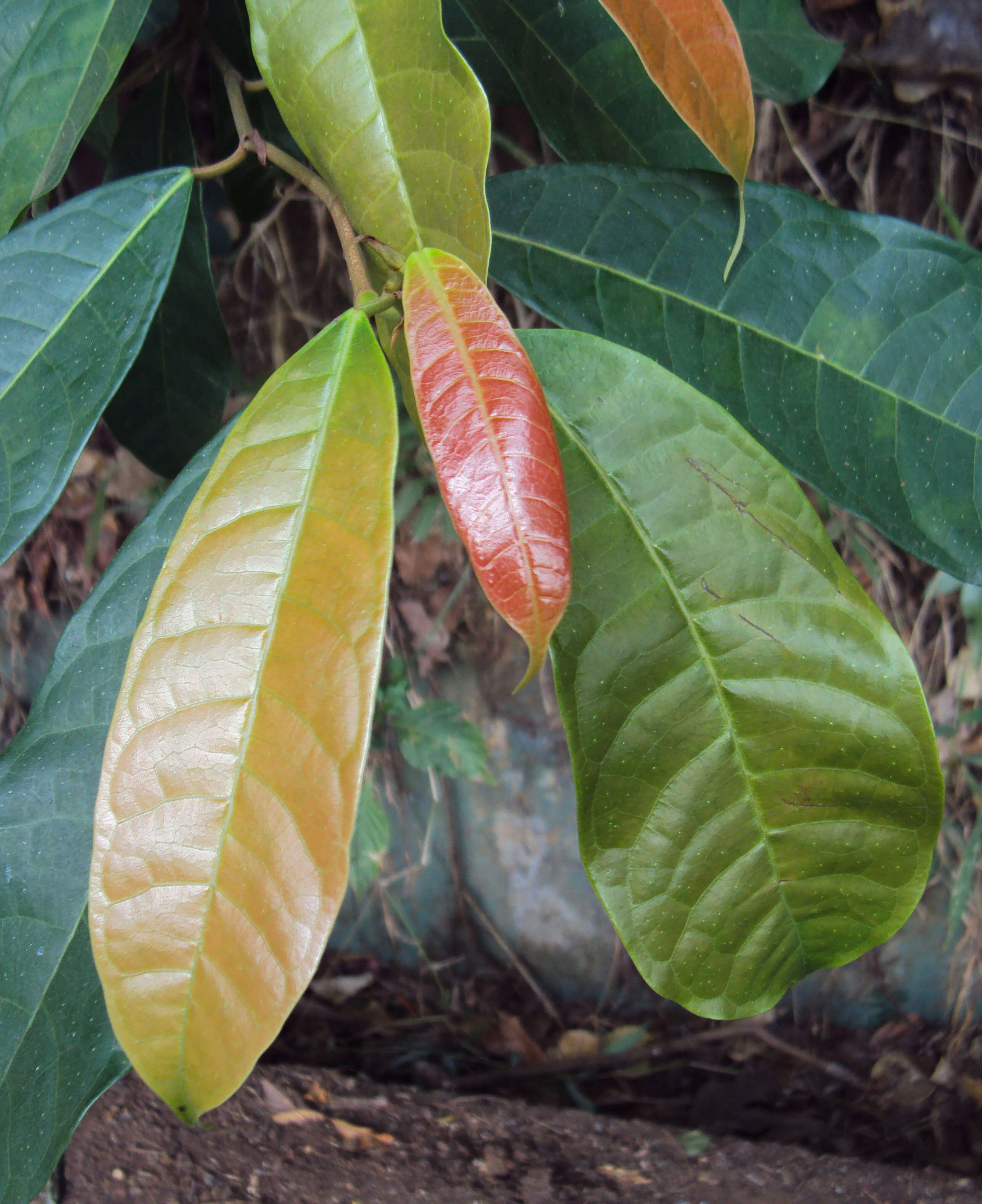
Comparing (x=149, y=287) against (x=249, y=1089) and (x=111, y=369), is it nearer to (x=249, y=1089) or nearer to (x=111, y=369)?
(x=111, y=369)

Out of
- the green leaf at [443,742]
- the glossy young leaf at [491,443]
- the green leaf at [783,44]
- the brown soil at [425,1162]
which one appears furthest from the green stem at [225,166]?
the brown soil at [425,1162]

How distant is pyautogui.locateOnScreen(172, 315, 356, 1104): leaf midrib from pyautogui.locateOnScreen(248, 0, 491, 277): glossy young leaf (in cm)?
7

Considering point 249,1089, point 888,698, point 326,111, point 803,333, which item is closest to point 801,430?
point 803,333

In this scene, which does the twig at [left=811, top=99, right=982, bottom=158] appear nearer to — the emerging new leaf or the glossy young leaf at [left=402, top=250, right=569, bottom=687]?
the emerging new leaf

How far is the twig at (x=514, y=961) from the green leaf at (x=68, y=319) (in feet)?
4.16

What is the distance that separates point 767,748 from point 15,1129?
1.84ft

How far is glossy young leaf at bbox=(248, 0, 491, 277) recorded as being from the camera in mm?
420

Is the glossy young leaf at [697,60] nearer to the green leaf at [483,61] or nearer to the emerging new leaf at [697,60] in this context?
the emerging new leaf at [697,60]

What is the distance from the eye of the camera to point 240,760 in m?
0.36

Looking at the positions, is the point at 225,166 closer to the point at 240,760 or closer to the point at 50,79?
the point at 50,79

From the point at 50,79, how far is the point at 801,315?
0.59 m

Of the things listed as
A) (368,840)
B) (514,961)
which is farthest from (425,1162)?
(514,961)

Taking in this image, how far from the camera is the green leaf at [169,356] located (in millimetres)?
842

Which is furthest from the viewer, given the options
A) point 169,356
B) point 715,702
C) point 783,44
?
point 169,356
